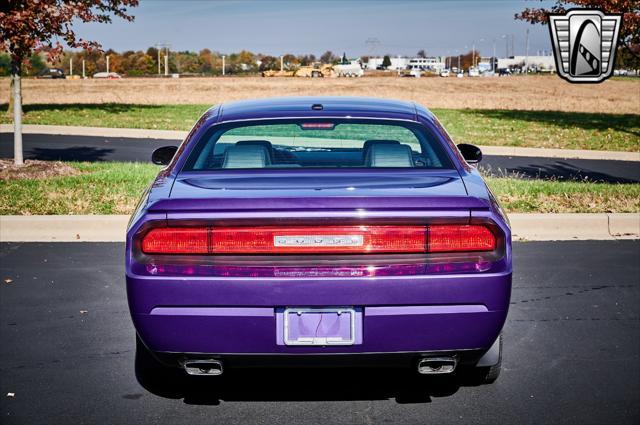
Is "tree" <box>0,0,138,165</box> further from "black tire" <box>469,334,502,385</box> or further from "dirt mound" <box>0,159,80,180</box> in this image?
"black tire" <box>469,334,502,385</box>

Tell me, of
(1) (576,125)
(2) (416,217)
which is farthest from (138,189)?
(1) (576,125)

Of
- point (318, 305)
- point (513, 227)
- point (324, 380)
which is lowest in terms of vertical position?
point (324, 380)

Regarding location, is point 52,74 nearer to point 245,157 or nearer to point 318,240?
point 245,157

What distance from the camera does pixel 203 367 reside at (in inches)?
148

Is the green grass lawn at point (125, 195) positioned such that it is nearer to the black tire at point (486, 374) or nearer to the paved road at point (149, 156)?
the paved road at point (149, 156)

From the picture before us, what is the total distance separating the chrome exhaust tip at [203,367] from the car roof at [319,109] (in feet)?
5.25

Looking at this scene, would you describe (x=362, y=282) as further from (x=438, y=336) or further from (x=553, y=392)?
(x=553, y=392)

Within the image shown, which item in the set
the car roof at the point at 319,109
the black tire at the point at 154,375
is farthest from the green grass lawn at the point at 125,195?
the black tire at the point at 154,375

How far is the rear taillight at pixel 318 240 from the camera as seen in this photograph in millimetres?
3533

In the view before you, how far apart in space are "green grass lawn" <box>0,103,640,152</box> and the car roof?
13.9m

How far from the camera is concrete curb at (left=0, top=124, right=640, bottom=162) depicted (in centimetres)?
1697

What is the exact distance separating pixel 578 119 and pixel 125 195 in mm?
A: 19908

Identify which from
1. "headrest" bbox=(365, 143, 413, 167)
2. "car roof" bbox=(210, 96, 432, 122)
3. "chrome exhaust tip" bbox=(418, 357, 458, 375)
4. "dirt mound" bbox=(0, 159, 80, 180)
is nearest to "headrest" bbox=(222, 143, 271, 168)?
"car roof" bbox=(210, 96, 432, 122)
